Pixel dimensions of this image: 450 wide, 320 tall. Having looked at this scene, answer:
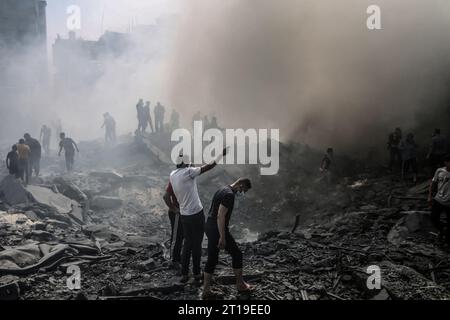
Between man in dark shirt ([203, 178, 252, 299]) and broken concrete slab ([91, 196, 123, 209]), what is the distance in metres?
6.59

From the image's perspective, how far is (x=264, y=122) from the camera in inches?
774

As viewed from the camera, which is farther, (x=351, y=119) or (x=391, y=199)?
(x=351, y=119)

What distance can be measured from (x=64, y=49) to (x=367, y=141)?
1063 inches

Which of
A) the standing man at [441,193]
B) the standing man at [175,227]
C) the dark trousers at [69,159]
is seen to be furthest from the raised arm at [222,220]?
the dark trousers at [69,159]

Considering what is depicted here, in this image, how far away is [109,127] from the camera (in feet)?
50.5

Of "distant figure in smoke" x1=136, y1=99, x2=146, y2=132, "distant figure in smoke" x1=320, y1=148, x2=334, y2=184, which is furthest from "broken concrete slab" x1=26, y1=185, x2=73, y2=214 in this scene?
"distant figure in smoke" x1=320, y1=148, x2=334, y2=184

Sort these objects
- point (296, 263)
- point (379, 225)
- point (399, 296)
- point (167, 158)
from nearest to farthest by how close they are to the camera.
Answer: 1. point (399, 296)
2. point (296, 263)
3. point (379, 225)
4. point (167, 158)

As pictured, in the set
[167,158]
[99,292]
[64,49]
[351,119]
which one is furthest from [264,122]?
[64,49]

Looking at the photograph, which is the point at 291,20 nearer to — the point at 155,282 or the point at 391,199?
the point at 391,199

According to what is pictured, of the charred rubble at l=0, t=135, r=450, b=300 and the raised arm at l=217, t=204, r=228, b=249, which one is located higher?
the raised arm at l=217, t=204, r=228, b=249

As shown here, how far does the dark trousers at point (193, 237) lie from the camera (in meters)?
4.50

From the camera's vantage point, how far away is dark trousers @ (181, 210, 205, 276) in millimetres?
4496

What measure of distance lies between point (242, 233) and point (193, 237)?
17.3 ft

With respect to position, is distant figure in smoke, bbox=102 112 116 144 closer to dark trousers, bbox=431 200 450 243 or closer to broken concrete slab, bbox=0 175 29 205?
broken concrete slab, bbox=0 175 29 205
